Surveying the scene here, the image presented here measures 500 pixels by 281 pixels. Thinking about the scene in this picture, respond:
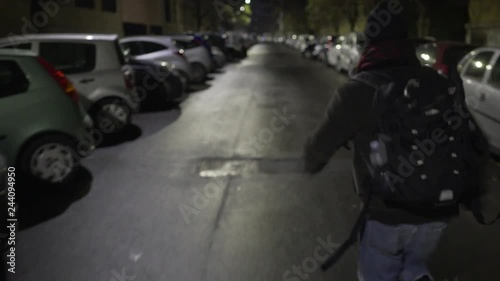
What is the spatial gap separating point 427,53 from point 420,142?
400 inches

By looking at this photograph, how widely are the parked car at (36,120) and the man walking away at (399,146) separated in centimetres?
420

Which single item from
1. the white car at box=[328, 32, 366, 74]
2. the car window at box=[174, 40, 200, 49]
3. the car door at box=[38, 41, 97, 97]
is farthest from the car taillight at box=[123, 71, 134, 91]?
the white car at box=[328, 32, 366, 74]

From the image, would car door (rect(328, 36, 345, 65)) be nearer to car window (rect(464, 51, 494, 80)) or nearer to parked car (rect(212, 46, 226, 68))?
parked car (rect(212, 46, 226, 68))

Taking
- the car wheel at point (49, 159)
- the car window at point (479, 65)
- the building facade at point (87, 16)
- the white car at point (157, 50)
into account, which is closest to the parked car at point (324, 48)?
the building facade at point (87, 16)

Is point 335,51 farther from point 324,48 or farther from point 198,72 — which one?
point 198,72

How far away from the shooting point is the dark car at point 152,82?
10992mm

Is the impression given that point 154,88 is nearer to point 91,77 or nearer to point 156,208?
point 91,77

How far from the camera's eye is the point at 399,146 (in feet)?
6.41

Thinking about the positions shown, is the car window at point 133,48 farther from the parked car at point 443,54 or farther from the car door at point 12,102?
the car door at point 12,102

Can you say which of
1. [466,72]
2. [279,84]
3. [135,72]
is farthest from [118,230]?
[279,84]
